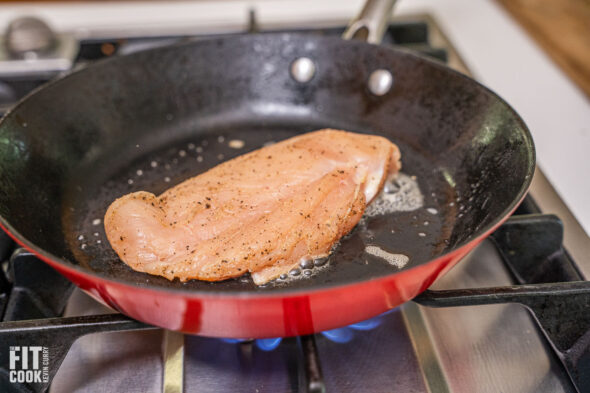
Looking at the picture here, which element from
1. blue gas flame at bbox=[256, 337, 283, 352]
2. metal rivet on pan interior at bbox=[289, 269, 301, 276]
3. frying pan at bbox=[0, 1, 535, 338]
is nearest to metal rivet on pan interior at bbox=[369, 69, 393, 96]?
frying pan at bbox=[0, 1, 535, 338]

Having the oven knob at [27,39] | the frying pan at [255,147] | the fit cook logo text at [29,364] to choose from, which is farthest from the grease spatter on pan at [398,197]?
the oven knob at [27,39]

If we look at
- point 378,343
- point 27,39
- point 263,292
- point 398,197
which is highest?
point 27,39

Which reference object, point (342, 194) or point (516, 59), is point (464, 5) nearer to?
point (516, 59)

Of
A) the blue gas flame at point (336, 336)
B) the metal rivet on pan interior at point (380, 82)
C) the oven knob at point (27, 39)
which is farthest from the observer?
the oven knob at point (27, 39)

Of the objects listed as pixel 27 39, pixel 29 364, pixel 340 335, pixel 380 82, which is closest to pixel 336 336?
pixel 340 335

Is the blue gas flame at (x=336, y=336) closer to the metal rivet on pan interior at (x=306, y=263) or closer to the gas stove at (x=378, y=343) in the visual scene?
the gas stove at (x=378, y=343)

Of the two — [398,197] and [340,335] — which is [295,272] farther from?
[398,197]

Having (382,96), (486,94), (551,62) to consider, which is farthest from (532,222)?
(551,62)

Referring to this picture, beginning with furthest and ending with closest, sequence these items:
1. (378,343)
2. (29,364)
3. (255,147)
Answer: (255,147), (378,343), (29,364)
